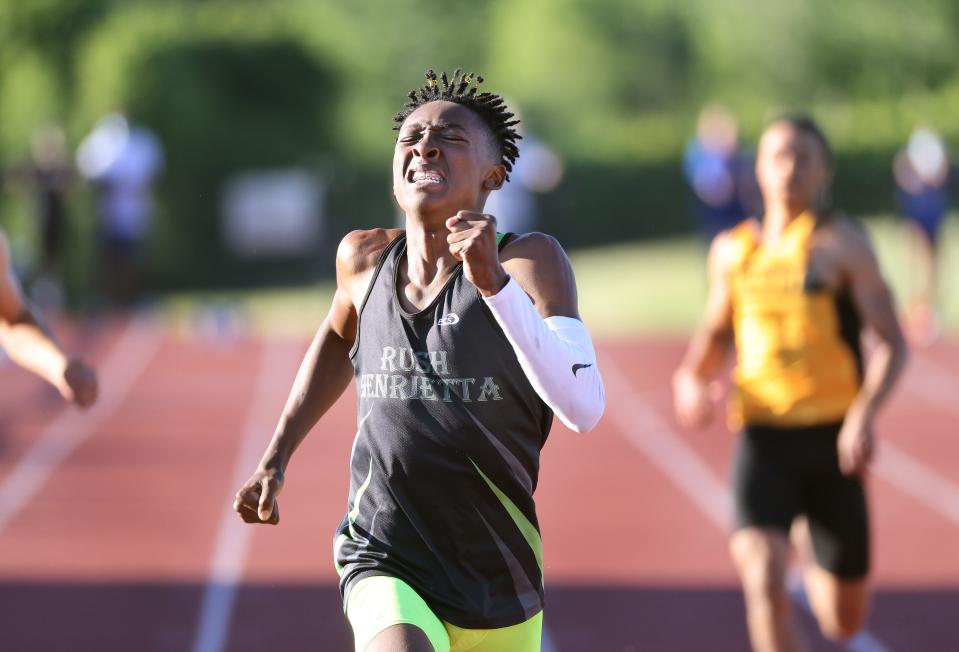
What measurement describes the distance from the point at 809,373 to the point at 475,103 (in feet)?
6.57

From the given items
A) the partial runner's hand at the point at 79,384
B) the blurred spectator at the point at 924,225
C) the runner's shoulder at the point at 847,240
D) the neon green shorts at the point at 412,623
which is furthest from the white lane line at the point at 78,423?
the blurred spectator at the point at 924,225

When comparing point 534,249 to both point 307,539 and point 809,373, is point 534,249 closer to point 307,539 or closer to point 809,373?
point 809,373

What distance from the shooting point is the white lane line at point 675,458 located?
842cm

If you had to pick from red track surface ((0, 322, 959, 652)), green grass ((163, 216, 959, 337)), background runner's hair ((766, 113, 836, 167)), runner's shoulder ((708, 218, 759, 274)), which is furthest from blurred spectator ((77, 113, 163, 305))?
background runner's hair ((766, 113, 836, 167))

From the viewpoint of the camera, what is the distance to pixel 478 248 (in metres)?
2.83

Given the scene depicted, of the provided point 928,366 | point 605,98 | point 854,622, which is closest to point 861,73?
point 605,98

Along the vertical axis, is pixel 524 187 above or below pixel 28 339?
above

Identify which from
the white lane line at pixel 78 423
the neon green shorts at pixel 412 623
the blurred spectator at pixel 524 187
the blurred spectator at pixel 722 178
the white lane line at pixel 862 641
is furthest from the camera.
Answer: the blurred spectator at pixel 722 178

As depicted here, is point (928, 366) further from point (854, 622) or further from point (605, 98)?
point (605, 98)

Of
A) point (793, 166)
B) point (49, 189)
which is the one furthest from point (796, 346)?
point (49, 189)

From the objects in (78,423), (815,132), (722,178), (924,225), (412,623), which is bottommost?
(78,423)

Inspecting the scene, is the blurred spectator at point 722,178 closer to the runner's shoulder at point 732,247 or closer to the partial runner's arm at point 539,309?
the runner's shoulder at point 732,247

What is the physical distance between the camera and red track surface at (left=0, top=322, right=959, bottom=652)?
6.77 metres

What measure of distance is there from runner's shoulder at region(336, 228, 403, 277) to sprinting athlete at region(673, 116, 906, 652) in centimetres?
184
